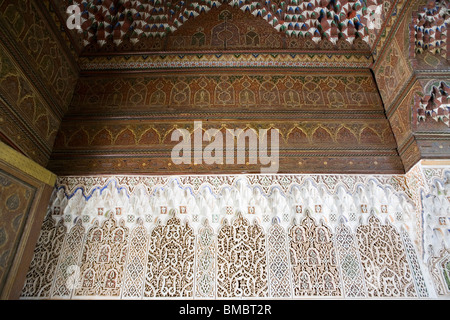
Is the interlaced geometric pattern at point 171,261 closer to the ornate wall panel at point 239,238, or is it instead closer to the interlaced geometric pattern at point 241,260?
the ornate wall panel at point 239,238

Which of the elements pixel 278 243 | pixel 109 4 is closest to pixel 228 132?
pixel 278 243

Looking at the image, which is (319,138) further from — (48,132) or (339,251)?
(48,132)

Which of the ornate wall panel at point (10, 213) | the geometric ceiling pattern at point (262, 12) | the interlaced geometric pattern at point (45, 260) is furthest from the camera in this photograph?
the geometric ceiling pattern at point (262, 12)

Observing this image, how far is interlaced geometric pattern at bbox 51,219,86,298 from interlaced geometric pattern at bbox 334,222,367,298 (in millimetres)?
2047

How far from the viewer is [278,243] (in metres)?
2.33

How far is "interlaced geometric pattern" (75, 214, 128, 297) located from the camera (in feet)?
7.15

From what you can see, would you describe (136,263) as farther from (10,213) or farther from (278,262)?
(278,262)

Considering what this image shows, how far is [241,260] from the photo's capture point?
89.5 inches

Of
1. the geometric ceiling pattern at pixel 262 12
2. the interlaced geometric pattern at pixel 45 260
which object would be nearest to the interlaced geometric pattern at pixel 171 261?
the interlaced geometric pattern at pixel 45 260

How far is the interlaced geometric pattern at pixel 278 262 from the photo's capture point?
2.17 m

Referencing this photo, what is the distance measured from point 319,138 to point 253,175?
0.74 meters

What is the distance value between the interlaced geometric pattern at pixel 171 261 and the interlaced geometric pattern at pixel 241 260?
238mm

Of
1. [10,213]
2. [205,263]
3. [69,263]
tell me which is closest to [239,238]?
[205,263]
